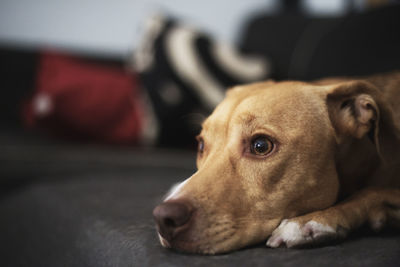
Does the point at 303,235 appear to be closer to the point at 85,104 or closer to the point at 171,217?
Result: the point at 171,217

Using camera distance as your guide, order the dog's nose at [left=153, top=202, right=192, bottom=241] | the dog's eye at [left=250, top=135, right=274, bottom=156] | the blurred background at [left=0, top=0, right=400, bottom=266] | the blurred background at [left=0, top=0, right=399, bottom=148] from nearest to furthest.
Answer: the dog's nose at [left=153, top=202, right=192, bottom=241] → the dog's eye at [left=250, top=135, right=274, bottom=156] → the blurred background at [left=0, top=0, right=400, bottom=266] → the blurred background at [left=0, top=0, right=399, bottom=148]

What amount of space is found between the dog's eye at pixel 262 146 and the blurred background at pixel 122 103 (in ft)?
0.96

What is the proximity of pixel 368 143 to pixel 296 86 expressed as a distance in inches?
12.6

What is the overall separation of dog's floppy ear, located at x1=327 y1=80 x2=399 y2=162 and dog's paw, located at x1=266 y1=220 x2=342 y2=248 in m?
0.35

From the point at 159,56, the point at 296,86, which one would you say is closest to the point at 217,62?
the point at 159,56

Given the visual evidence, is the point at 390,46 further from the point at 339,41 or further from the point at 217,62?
the point at 217,62

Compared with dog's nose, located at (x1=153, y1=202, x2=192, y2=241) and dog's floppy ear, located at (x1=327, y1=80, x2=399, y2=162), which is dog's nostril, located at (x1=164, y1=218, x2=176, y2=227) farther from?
dog's floppy ear, located at (x1=327, y1=80, x2=399, y2=162)

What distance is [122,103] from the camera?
286 cm

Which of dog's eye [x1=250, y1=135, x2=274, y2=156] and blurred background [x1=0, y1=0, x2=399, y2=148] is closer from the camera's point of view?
dog's eye [x1=250, y1=135, x2=274, y2=156]

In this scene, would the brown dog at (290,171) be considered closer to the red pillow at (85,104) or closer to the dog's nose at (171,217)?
the dog's nose at (171,217)

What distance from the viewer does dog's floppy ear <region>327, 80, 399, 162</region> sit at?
128 centimetres

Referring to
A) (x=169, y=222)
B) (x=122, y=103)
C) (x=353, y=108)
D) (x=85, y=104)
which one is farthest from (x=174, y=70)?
(x=169, y=222)

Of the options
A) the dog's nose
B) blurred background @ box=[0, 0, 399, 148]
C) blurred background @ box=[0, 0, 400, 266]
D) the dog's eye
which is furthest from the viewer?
blurred background @ box=[0, 0, 399, 148]

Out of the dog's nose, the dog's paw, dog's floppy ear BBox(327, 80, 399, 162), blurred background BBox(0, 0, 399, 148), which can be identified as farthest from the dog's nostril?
blurred background BBox(0, 0, 399, 148)
